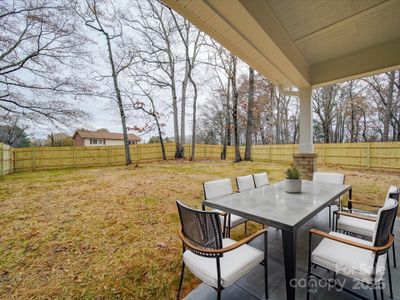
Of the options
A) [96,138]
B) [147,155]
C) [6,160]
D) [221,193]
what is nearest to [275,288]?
[221,193]

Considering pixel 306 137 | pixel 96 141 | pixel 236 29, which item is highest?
pixel 236 29

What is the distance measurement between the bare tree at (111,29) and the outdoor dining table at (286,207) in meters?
9.12

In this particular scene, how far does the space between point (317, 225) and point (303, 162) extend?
1925 mm

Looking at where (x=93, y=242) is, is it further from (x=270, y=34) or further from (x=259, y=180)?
(x=270, y=34)

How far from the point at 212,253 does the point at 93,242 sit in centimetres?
207

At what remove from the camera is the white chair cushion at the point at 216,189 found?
2.34 m

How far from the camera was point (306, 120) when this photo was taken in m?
4.33

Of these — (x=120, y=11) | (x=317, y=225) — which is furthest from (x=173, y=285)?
(x=120, y=11)

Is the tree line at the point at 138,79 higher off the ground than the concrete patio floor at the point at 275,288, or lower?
higher

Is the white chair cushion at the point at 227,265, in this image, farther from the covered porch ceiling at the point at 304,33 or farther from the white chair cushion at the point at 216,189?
the covered porch ceiling at the point at 304,33

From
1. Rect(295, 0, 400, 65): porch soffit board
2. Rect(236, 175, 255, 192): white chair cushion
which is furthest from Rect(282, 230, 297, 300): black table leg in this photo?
Rect(295, 0, 400, 65): porch soffit board

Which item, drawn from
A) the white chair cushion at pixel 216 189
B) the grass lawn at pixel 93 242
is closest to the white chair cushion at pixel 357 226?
the grass lawn at pixel 93 242

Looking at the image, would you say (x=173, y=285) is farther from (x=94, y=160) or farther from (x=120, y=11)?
(x=120, y=11)

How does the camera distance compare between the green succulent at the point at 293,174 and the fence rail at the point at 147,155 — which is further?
the fence rail at the point at 147,155
